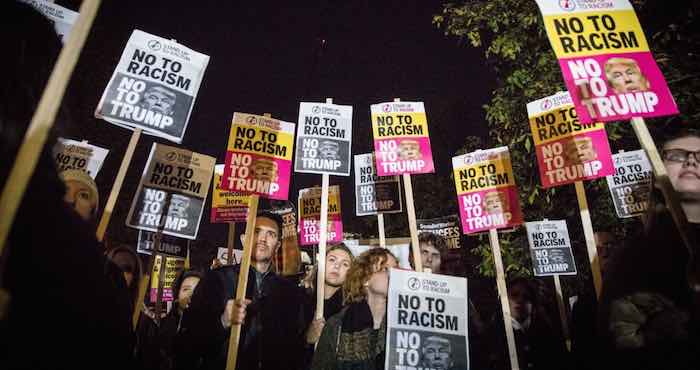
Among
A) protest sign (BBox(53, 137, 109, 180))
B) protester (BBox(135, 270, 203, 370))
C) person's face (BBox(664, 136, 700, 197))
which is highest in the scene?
protest sign (BBox(53, 137, 109, 180))

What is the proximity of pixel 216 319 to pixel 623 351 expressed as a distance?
146 inches

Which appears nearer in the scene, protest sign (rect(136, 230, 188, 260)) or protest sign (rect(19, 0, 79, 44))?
protest sign (rect(19, 0, 79, 44))

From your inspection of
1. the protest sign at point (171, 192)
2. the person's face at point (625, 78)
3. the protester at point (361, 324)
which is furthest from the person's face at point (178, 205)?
the person's face at point (625, 78)

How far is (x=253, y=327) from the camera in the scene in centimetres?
455

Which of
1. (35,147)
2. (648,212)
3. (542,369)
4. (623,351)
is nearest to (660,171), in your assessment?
(648,212)

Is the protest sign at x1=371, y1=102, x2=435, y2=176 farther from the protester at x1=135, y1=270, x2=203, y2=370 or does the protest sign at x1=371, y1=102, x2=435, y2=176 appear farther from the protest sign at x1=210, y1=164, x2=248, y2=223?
the protester at x1=135, y1=270, x2=203, y2=370

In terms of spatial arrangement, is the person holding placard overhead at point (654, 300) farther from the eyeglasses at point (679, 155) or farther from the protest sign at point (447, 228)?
the protest sign at point (447, 228)

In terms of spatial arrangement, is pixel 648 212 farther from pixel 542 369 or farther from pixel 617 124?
pixel 617 124

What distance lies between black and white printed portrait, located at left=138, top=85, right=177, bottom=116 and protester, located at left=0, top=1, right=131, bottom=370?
3.87m

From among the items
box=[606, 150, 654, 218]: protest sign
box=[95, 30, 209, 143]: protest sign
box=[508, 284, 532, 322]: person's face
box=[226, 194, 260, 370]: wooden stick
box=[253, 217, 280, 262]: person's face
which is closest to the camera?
box=[226, 194, 260, 370]: wooden stick

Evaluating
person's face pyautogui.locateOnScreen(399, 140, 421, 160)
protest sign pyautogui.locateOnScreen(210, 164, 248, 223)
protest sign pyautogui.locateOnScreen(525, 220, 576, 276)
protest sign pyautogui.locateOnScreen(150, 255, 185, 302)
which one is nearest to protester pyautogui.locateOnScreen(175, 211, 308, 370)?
person's face pyautogui.locateOnScreen(399, 140, 421, 160)

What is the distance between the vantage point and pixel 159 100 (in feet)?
16.0

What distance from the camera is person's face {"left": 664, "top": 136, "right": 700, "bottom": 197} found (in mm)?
2631

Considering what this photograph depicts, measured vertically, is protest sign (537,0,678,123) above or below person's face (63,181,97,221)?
above
